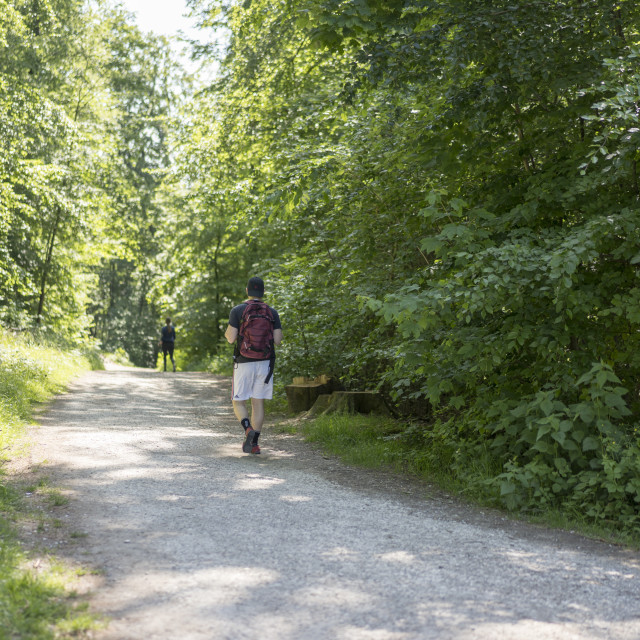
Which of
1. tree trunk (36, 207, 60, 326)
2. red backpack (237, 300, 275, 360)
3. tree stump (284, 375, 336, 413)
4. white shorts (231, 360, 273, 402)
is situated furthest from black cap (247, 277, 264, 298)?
tree trunk (36, 207, 60, 326)

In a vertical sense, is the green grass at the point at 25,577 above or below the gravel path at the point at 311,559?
below

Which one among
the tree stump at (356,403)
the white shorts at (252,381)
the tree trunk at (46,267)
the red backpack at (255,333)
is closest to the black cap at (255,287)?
the red backpack at (255,333)

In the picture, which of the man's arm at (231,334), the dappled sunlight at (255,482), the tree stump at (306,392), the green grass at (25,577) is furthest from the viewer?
the tree stump at (306,392)

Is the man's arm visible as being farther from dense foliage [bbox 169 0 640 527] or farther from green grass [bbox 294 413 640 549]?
green grass [bbox 294 413 640 549]

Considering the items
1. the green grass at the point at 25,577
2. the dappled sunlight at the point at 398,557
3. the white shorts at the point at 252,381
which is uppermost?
the white shorts at the point at 252,381

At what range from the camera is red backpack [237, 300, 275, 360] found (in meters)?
8.49

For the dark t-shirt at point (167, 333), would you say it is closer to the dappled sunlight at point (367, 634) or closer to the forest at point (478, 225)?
the forest at point (478, 225)

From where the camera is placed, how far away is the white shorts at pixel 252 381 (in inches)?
338

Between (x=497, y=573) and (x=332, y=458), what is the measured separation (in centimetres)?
423

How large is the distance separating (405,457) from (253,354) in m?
2.20

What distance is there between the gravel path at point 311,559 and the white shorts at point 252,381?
3.30ft

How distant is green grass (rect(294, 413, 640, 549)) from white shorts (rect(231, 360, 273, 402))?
1.22m

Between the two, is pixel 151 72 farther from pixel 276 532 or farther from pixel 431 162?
pixel 276 532

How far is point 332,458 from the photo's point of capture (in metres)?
8.51
